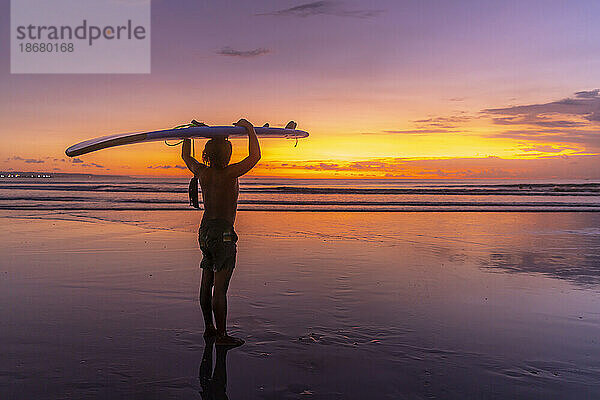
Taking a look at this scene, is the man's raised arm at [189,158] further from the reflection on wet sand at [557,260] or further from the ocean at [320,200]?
the ocean at [320,200]

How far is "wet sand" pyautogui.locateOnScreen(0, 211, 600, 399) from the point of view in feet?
13.8

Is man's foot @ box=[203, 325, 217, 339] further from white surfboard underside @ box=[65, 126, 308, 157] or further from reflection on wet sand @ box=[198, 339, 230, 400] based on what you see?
white surfboard underside @ box=[65, 126, 308, 157]

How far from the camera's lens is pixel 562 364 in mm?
4672

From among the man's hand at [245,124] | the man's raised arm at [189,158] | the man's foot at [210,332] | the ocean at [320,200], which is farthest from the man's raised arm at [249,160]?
the ocean at [320,200]

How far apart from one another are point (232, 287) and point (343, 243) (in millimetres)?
5361

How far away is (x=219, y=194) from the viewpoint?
Result: 5207 mm

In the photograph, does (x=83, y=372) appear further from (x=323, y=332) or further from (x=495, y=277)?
(x=495, y=277)

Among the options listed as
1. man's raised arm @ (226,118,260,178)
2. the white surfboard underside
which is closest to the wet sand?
man's raised arm @ (226,118,260,178)

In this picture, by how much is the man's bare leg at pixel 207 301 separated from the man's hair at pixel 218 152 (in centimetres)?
110

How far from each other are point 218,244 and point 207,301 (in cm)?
72

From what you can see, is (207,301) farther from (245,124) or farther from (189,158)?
(245,124)

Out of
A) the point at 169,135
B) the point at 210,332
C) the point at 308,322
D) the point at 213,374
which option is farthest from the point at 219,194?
the point at 308,322

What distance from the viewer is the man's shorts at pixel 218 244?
5145 millimetres

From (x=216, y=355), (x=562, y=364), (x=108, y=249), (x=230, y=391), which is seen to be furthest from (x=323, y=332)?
Result: (x=108, y=249)
